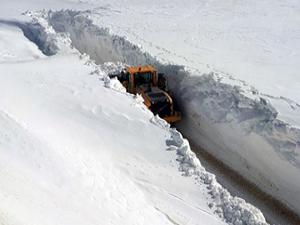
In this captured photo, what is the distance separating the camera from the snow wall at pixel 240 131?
11945 millimetres

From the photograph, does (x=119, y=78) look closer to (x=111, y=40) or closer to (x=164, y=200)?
(x=111, y=40)

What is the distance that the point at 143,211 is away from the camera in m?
9.48

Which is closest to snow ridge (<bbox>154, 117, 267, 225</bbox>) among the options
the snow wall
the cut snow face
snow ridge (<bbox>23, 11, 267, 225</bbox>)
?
snow ridge (<bbox>23, 11, 267, 225</bbox>)

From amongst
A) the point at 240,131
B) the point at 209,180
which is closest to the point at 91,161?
the point at 209,180

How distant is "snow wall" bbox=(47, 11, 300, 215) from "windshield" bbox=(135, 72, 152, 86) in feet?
4.05

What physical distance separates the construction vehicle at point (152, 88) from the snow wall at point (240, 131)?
68cm

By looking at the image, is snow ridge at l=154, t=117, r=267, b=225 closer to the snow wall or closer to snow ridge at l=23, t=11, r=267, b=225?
snow ridge at l=23, t=11, r=267, b=225

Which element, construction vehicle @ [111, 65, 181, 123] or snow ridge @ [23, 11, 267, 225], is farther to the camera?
construction vehicle @ [111, 65, 181, 123]

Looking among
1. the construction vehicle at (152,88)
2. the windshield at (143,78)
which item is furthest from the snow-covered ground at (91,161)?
the windshield at (143,78)

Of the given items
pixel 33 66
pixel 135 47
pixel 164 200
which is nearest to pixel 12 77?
pixel 33 66

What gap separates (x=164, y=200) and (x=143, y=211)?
0.88 meters

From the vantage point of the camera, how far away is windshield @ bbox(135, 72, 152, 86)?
51.8 ft

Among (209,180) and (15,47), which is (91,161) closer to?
(209,180)

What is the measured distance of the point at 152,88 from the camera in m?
15.7
